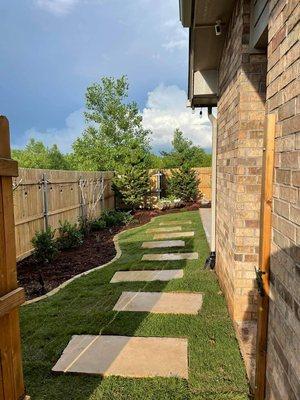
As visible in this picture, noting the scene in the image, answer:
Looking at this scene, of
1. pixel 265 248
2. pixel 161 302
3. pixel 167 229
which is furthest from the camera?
pixel 167 229

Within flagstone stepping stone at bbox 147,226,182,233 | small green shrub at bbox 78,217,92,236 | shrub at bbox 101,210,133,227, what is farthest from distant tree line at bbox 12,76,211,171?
flagstone stepping stone at bbox 147,226,182,233

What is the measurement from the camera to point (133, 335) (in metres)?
3.21

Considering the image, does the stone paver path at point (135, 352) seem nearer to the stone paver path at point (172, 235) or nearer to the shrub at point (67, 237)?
the shrub at point (67, 237)

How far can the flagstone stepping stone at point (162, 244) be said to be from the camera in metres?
7.13

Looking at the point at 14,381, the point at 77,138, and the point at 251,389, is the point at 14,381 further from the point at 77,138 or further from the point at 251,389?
the point at 77,138

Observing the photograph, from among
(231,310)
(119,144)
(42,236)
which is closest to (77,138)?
(119,144)

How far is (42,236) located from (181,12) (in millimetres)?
4710

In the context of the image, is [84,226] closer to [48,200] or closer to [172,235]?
[48,200]

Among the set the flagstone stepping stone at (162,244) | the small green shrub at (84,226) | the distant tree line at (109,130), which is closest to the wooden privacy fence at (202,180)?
the distant tree line at (109,130)

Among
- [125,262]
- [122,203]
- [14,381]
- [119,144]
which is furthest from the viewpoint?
[119,144]

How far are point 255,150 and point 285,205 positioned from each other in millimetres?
1607

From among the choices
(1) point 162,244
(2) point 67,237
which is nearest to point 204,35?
(1) point 162,244

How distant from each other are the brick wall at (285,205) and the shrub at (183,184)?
13247mm

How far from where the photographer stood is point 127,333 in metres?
3.25
